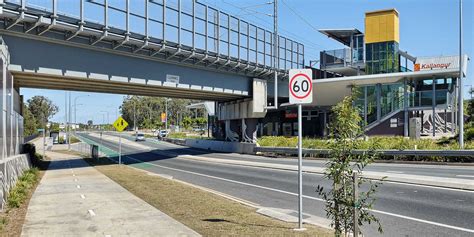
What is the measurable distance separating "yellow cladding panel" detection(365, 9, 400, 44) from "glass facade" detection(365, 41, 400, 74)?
653 mm

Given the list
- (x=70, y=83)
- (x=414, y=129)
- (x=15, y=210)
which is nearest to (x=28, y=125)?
(x=70, y=83)

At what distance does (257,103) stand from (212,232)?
33874 millimetres

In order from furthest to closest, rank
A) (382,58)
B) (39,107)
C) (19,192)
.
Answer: (39,107) < (382,58) < (19,192)

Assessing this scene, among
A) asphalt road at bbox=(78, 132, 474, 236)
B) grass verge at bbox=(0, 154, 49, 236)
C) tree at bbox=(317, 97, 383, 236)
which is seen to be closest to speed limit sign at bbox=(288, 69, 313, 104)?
tree at bbox=(317, 97, 383, 236)

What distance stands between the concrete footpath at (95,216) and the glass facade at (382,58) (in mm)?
41292

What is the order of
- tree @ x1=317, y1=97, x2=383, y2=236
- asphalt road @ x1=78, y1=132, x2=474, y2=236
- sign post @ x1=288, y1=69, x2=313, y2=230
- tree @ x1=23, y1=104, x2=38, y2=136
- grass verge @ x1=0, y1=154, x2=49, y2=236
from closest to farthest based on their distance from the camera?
tree @ x1=317, y1=97, x2=383, y2=236
sign post @ x1=288, y1=69, x2=313, y2=230
grass verge @ x1=0, y1=154, x2=49, y2=236
asphalt road @ x1=78, y1=132, x2=474, y2=236
tree @ x1=23, y1=104, x2=38, y2=136

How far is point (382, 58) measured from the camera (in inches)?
2020

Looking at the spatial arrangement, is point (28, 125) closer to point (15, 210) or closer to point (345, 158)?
point (15, 210)

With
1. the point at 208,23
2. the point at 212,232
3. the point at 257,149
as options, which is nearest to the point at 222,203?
the point at 212,232

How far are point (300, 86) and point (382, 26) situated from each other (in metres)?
46.9

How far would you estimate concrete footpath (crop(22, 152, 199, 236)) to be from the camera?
28.1 feet

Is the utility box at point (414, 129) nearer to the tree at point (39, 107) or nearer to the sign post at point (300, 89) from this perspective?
the sign post at point (300, 89)

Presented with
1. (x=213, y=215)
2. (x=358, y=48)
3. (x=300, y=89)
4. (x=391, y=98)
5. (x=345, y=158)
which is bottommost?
(x=213, y=215)

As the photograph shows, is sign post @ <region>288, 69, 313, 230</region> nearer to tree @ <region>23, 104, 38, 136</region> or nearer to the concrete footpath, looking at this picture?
the concrete footpath
